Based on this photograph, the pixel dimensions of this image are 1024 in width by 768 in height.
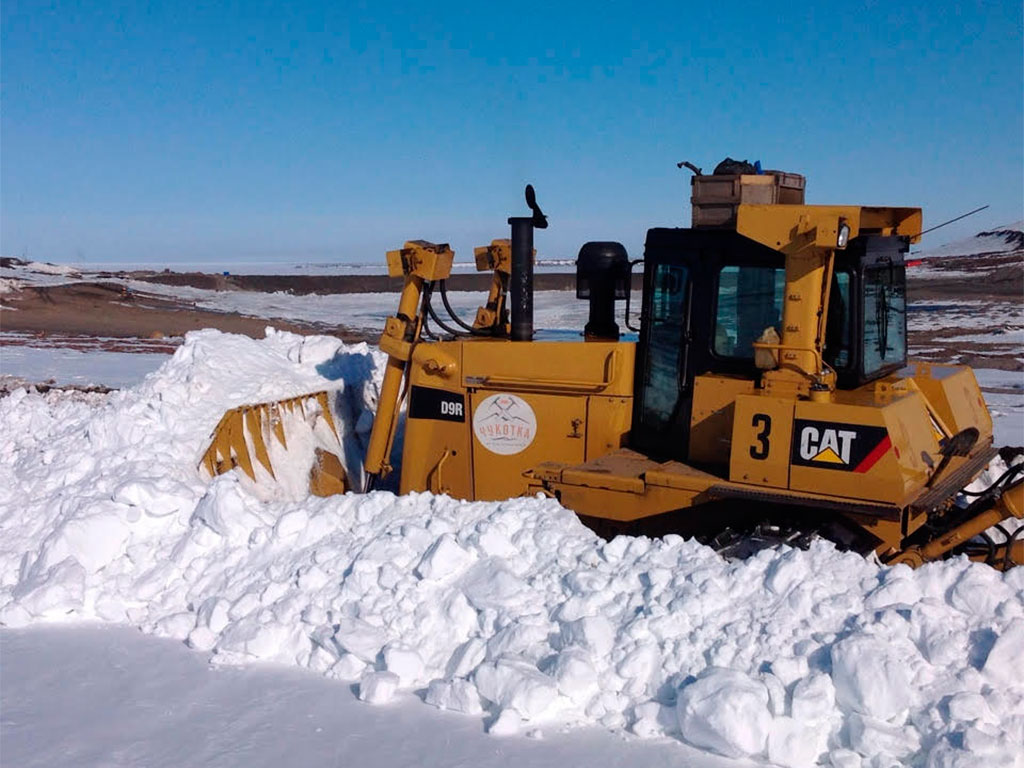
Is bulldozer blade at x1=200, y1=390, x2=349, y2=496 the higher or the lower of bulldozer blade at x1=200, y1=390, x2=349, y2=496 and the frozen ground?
the higher

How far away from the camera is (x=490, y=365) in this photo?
260 inches

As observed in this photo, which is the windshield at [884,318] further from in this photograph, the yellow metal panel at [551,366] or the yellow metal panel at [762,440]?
the yellow metal panel at [551,366]

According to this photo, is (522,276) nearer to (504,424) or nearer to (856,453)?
(504,424)

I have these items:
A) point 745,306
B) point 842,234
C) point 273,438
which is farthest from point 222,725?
point 842,234

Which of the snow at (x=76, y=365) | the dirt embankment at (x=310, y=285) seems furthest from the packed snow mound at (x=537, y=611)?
the dirt embankment at (x=310, y=285)

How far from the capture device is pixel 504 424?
21.5 feet

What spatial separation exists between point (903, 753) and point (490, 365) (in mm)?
3611

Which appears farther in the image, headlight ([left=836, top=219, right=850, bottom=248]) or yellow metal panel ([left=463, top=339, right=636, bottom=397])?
yellow metal panel ([left=463, top=339, right=636, bottom=397])

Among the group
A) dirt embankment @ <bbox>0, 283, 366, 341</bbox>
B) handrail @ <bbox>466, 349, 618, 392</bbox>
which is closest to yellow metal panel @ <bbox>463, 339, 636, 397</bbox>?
handrail @ <bbox>466, 349, 618, 392</bbox>

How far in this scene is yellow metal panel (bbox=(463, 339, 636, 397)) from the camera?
620cm

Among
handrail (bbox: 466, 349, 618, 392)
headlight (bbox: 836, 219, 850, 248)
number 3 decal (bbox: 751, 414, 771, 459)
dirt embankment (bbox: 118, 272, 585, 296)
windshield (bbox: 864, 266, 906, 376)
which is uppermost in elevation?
headlight (bbox: 836, 219, 850, 248)

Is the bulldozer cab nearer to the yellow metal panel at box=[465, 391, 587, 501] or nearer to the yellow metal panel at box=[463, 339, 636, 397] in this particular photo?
the yellow metal panel at box=[463, 339, 636, 397]

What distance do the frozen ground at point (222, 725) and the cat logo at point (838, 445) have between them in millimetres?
1726

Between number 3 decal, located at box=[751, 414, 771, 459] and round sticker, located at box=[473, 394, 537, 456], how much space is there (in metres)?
1.69
